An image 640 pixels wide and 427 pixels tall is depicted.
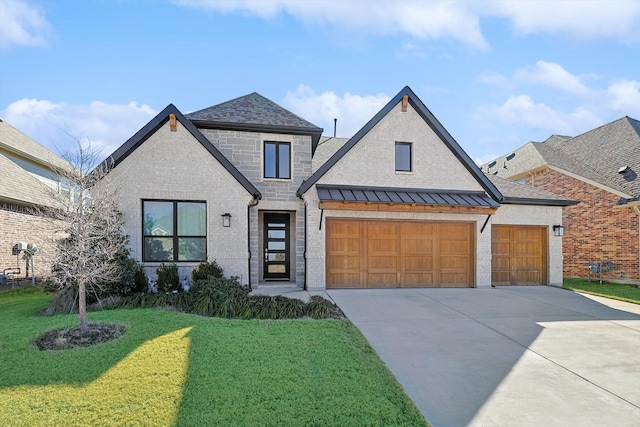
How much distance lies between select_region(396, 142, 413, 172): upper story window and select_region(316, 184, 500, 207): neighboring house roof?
0.83 metres

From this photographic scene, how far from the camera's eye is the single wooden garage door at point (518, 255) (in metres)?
12.4

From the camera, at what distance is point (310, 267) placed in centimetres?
1085

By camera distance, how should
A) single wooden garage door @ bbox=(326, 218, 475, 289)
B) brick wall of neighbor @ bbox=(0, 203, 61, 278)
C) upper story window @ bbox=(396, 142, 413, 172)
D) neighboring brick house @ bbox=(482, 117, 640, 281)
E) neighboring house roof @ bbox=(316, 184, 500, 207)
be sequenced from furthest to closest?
neighboring brick house @ bbox=(482, 117, 640, 281), brick wall of neighbor @ bbox=(0, 203, 61, 278), upper story window @ bbox=(396, 142, 413, 172), single wooden garage door @ bbox=(326, 218, 475, 289), neighboring house roof @ bbox=(316, 184, 500, 207)

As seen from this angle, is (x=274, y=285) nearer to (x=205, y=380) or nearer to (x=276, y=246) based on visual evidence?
(x=276, y=246)

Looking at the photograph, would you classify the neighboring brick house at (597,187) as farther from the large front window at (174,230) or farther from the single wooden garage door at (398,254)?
the large front window at (174,230)

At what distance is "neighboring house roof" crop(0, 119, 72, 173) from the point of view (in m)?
16.0

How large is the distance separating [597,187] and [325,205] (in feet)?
45.9

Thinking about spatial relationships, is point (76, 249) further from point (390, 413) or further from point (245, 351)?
point (390, 413)

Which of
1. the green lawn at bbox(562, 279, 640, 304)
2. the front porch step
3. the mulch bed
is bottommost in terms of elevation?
the green lawn at bbox(562, 279, 640, 304)

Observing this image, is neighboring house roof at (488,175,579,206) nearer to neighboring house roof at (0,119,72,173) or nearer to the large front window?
the large front window

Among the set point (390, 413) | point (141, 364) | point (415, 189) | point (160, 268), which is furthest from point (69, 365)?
point (415, 189)

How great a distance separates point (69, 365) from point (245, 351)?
245 centimetres

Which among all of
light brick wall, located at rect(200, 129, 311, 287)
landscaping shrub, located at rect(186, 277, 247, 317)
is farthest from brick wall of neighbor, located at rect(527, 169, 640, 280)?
landscaping shrub, located at rect(186, 277, 247, 317)

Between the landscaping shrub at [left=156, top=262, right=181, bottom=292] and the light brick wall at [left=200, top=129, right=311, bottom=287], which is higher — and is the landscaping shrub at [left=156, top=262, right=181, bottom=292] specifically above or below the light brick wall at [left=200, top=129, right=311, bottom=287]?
below
